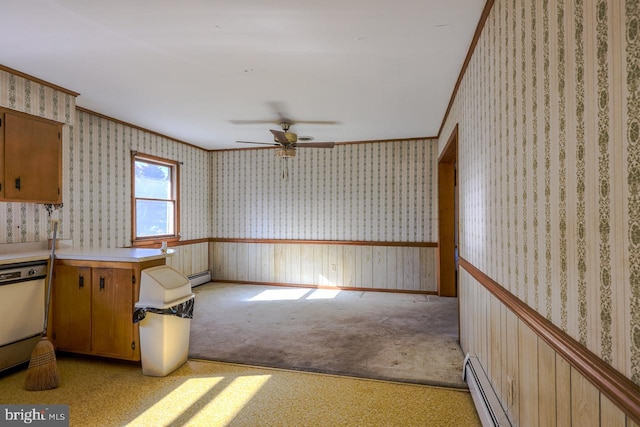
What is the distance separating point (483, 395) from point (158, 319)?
2.47 metres

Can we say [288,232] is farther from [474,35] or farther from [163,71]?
[474,35]

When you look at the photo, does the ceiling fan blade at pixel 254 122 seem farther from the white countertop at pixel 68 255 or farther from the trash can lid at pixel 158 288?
the trash can lid at pixel 158 288

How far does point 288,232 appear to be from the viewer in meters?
6.61

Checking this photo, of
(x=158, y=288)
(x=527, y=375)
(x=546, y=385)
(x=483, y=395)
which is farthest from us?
(x=158, y=288)

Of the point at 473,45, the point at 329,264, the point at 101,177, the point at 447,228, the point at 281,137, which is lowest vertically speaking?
the point at 329,264

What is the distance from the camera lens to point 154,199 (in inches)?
221

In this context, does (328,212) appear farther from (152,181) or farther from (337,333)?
(152,181)

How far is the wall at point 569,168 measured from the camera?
882 mm

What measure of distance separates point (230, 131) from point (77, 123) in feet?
6.48

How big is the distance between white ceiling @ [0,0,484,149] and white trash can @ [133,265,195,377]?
185 cm

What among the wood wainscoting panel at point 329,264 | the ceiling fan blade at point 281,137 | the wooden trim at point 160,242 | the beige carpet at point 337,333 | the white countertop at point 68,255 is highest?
the ceiling fan blade at point 281,137

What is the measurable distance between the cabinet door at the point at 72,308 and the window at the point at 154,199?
1.98 metres

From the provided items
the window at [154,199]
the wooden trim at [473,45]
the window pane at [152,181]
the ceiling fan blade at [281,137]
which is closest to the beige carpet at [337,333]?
the window at [154,199]

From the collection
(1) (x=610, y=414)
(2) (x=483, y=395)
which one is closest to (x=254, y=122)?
(2) (x=483, y=395)
